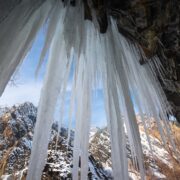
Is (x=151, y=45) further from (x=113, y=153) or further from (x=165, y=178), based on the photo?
(x=165, y=178)

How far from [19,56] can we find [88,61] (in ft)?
2.77

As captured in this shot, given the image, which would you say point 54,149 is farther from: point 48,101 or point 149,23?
point 48,101

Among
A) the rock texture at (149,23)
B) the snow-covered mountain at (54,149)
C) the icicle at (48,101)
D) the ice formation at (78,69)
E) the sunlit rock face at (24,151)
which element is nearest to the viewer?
the icicle at (48,101)

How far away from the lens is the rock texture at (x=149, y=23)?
7.86 feet

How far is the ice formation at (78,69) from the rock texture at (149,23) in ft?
0.32

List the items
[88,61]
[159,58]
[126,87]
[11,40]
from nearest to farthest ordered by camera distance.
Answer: [11,40] → [126,87] → [88,61] → [159,58]

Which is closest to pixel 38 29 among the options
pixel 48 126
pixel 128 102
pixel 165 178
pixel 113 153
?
pixel 48 126

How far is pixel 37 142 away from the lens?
1829 millimetres

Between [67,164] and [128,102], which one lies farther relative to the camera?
[67,164]

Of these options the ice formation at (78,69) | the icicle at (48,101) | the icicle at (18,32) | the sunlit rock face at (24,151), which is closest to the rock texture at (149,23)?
the ice formation at (78,69)

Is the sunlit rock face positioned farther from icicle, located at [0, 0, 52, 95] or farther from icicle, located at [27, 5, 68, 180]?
icicle, located at [0, 0, 52, 95]

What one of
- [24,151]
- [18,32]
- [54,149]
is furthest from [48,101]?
[24,151]

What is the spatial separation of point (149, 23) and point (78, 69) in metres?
0.98

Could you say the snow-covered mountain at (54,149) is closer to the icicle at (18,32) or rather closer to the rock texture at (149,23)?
the rock texture at (149,23)
